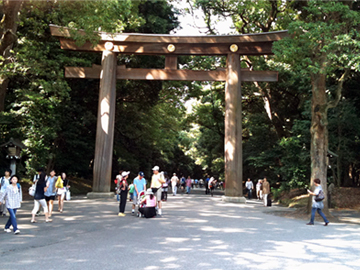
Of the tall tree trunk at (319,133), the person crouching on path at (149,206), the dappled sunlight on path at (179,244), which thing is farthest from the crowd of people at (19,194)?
the tall tree trunk at (319,133)

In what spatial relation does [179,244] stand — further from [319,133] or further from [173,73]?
[173,73]

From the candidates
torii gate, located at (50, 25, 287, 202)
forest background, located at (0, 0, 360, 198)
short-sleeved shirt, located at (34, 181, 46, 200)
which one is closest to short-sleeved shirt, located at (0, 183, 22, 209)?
short-sleeved shirt, located at (34, 181, 46, 200)

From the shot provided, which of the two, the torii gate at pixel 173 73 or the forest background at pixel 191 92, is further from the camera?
the torii gate at pixel 173 73

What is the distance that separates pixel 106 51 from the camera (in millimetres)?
18594

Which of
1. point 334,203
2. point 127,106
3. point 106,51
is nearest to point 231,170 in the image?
point 334,203

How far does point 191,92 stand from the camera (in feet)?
87.7

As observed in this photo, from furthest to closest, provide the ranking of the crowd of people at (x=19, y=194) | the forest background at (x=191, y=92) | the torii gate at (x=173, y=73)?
1. the torii gate at (x=173, y=73)
2. the forest background at (x=191, y=92)
3. the crowd of people at (x=19, y=194)

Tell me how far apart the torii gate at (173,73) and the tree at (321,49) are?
4.71m

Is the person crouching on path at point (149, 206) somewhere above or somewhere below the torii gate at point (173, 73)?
A: below

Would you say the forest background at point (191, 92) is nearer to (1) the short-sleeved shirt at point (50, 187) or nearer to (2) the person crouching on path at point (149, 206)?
(1) the short-sleeved shirt at point (50, 187)

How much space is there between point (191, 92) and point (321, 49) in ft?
52.2

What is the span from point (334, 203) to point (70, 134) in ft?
55.7

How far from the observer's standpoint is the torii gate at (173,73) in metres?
17.7

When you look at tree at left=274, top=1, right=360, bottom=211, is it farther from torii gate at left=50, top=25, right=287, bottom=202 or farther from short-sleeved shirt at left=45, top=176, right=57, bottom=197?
short-sleeved shirt at left=45, top=176, right=57, bottom=197
